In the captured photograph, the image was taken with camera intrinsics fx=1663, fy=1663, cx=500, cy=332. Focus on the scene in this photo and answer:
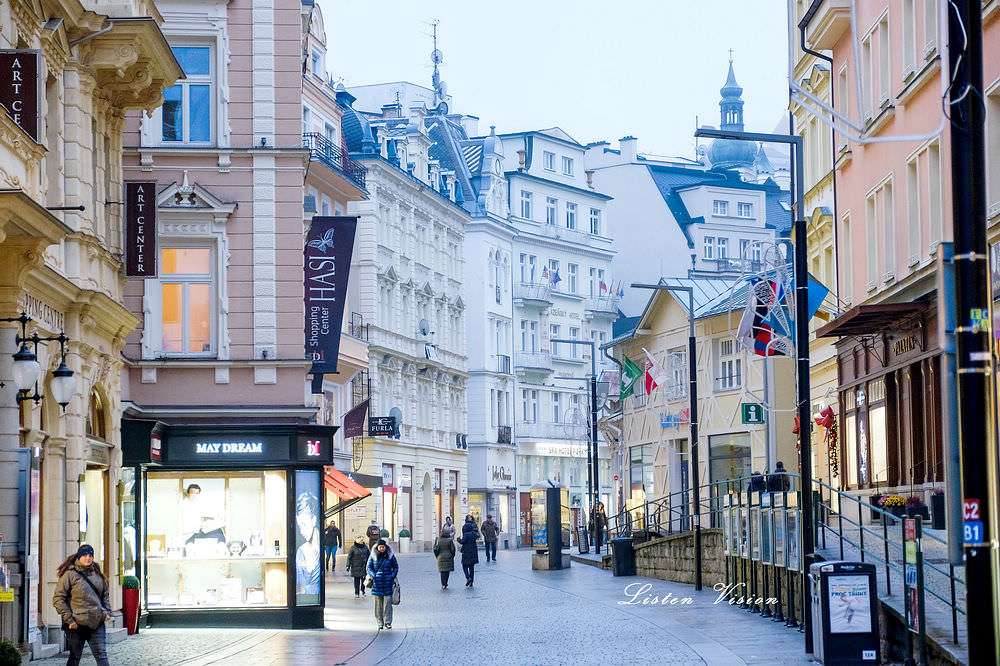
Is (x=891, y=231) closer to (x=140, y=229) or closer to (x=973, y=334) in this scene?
(x=140, y=229)

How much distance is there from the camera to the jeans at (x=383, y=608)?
27.8 m

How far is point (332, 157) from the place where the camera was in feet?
191

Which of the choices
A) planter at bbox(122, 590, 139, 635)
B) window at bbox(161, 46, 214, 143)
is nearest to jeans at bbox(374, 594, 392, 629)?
planter at bbox(122, 590, 139, 635)

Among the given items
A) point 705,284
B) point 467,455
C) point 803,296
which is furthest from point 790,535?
point 467,455

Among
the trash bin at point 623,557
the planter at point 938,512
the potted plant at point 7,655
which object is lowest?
the trash bin at point 623,557

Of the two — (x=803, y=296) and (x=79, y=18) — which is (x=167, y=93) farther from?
Answer: (x=803, y=296)

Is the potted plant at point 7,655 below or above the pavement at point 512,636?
above

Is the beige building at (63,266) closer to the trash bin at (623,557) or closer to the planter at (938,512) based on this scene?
the planter at (938,512)

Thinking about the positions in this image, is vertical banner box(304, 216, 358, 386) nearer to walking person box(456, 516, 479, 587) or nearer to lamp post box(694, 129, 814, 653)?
walking person box(456, 516, 479, 587)

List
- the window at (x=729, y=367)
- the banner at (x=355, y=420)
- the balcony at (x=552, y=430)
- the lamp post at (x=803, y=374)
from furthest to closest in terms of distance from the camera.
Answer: the balcony at (x=552, y=430) → the banner at (x=355, y=420) → the window at (x=729, y=367) → the lamp post at (x=803, y=374)

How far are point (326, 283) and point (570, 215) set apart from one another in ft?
207

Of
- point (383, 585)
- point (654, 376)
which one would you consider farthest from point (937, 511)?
point (654, 376)

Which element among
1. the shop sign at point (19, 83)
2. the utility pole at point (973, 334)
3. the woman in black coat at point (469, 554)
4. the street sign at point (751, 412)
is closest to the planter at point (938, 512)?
the utility pole at point (973, 334)

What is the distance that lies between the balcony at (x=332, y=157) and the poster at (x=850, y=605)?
119 ft
